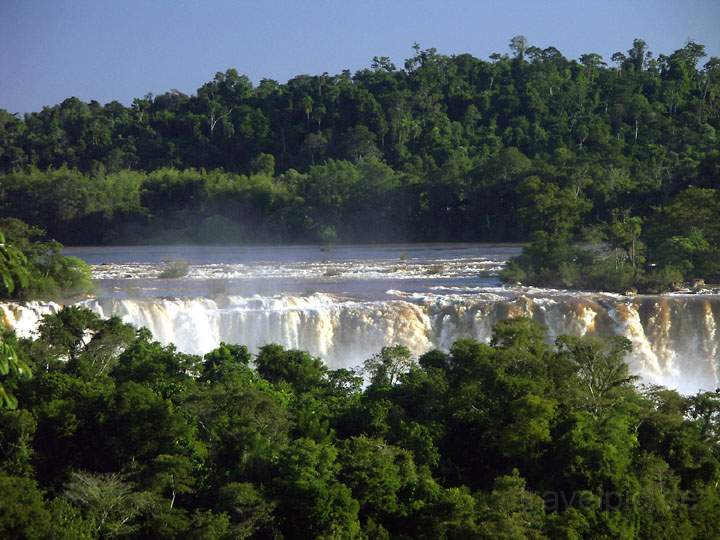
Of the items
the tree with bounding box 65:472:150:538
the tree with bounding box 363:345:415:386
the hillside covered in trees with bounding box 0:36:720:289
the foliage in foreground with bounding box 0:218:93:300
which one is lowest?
the tree with bounding box 65:472:150:538

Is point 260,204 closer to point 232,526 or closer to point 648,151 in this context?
point 648,151

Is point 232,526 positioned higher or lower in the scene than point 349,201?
lower

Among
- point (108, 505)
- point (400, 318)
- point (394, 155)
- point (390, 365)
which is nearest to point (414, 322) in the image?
point (400, 318)

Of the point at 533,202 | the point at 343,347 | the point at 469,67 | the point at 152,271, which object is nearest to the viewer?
the point at 343,347

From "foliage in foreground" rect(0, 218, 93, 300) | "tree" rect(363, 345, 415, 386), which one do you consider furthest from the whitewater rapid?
"tree" rect(363, 345, 415, 386)

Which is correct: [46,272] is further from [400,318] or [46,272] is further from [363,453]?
[363,453]

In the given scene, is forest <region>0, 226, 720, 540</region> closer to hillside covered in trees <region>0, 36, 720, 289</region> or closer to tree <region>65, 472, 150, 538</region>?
tree <region>65, 472, 150, 538</region>

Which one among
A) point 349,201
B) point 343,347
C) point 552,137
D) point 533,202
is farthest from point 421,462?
point 552,137
